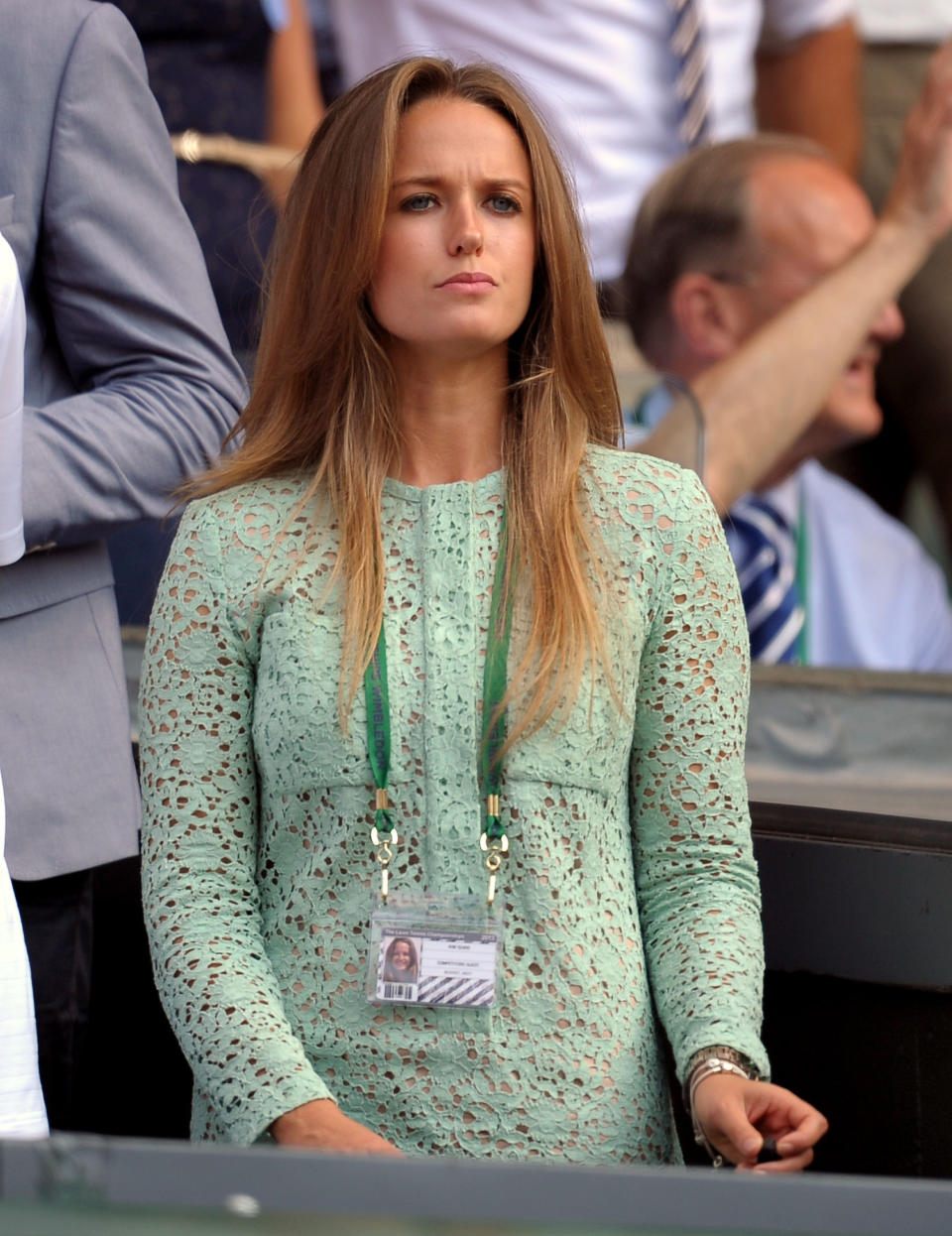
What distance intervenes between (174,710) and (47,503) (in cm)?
26

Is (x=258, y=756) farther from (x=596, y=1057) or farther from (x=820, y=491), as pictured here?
(x=820, y=491)

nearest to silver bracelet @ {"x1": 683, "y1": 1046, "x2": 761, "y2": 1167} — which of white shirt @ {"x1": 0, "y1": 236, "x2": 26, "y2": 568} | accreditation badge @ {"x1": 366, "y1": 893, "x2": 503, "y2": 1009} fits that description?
accreditation badge @ {"x1": 366, "y1": 893, "x2": 503, "y2": 1009}

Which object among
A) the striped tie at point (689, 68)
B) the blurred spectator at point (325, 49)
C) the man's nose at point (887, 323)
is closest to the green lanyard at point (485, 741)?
the man's nose at point (887, 323)

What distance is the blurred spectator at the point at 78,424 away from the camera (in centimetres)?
166

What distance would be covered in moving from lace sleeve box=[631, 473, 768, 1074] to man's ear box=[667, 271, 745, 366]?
Result: 1.98 m

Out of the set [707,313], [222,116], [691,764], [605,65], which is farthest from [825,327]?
[691,764]

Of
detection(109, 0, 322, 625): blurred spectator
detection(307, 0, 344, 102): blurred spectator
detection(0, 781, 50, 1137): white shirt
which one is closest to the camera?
detection(0, 781, 50, 1137): white shirt

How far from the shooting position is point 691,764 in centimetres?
151

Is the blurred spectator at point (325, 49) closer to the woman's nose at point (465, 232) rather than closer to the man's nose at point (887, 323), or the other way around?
the man's nose at point (887, 323)

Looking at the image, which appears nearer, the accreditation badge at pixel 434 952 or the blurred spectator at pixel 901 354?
the accreditation badge at pixel 434 952

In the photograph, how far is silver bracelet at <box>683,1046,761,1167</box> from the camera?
1384 millimetres

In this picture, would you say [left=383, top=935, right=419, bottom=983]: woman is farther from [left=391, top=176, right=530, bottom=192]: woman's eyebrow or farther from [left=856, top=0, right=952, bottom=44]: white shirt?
[left=856, top=0, right=952, bottom=44]: white shirt

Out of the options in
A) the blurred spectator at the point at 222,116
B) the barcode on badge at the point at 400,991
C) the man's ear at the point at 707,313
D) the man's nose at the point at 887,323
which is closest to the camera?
the barcode on badge at the point at 400,991

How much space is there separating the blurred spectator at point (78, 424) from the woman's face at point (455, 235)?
1.01 ft
